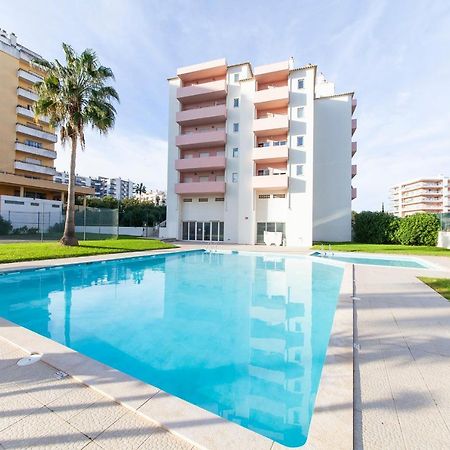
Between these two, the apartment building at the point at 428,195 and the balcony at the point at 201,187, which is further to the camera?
the apartment building at the point at 428,195

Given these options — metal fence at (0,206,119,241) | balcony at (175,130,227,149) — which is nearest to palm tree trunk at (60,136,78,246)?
metal fence at (0,206,119,241)

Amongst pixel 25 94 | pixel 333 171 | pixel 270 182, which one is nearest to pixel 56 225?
pixel 25 94

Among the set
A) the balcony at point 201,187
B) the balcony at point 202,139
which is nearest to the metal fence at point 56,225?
the balcony at point 201,187

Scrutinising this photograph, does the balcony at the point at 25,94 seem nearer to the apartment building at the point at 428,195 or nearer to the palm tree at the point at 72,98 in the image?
the palm tree at the point at 72,98


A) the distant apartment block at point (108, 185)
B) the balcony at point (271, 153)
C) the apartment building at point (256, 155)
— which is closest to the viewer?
the balcony at point (271, 153)

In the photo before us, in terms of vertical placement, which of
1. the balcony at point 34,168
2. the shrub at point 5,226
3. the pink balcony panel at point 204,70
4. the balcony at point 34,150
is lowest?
the shrub at point 5,226

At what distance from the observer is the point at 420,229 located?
24281 mm

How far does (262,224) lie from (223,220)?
4160 millimetres

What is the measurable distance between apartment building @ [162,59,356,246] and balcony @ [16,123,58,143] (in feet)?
83.4

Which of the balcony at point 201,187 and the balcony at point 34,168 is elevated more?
the balcony at point 34,168

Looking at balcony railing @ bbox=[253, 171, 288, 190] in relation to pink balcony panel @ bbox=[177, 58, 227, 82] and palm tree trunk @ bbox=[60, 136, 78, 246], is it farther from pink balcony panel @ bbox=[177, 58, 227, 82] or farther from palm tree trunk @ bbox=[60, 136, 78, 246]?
palm tree trunk @ bbox=[60, 136, 78, 246]

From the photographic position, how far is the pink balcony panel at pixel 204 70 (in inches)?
1053

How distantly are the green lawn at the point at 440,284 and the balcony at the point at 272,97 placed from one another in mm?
21147

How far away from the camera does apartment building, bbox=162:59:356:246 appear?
24547 mm
